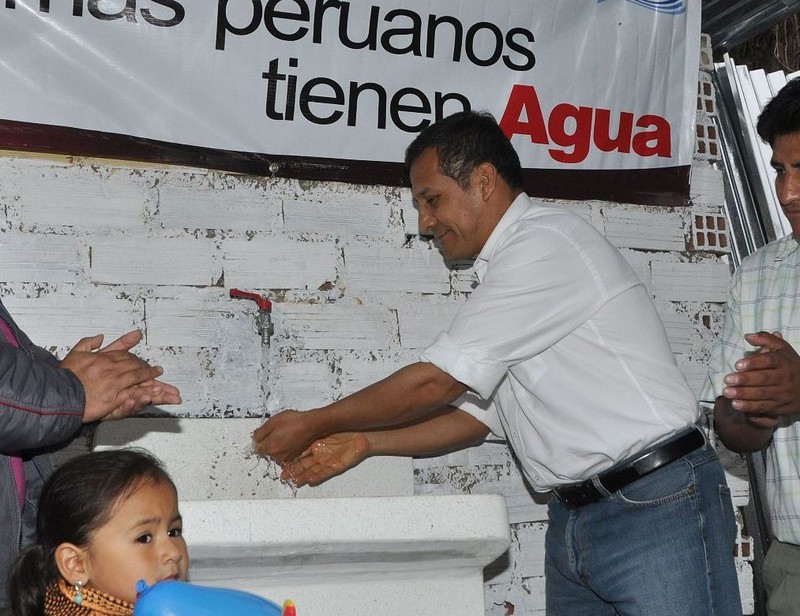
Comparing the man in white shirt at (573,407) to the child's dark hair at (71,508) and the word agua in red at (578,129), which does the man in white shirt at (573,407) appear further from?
the child's dark hair at (71,508)

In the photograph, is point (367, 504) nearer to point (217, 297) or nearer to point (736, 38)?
point (217, 297)

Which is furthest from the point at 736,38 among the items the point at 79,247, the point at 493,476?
the point at 79,247

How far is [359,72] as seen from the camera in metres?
2.46

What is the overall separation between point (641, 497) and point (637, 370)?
0.79 feet

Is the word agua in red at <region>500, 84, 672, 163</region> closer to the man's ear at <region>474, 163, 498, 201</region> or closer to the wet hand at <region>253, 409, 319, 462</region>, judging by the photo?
the man's ear at <region>474, 163, 498, 201</region>

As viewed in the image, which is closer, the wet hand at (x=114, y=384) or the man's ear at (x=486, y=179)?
the wet hand at (x=114, y=384)

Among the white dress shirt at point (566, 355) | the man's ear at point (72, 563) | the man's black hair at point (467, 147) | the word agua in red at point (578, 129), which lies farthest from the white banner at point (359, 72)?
the man's ear at point (72, 563)

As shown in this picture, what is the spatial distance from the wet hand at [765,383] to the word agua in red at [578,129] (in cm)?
103

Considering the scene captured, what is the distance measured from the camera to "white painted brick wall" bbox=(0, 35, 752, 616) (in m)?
2.26

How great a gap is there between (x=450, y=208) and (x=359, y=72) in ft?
1.60

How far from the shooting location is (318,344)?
2.46m

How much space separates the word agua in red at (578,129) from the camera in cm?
264

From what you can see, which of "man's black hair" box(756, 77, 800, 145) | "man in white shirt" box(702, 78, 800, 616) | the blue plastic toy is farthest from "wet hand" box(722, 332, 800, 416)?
the blue plastic toy

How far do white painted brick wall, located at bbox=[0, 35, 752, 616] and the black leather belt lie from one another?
2.17 ft
